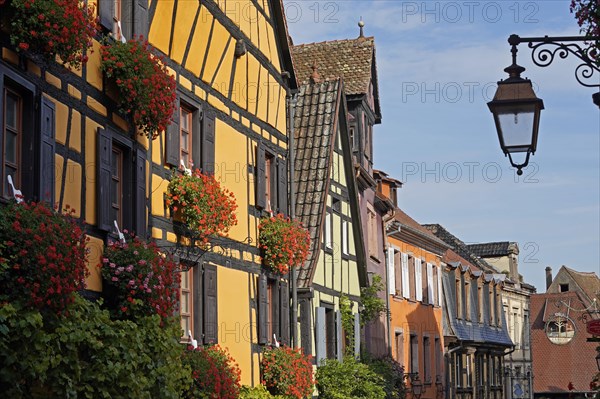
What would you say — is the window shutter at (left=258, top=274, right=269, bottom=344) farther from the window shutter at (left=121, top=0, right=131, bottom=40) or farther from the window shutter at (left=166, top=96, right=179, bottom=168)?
the window shutter at (left=121, top=0, right=131, bottom=40)

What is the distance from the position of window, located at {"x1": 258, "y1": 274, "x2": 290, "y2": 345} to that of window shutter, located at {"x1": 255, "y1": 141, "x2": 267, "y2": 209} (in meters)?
1.30

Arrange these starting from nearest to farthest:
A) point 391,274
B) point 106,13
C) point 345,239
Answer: point 106,13 < point 345,239 < point 391,274

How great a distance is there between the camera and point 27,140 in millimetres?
11664

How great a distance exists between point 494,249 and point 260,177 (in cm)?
3985

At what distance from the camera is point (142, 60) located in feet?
45.2

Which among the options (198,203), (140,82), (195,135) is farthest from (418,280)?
(140,82)

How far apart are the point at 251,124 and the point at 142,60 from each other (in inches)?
262

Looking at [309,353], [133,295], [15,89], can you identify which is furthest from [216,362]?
[309,353]

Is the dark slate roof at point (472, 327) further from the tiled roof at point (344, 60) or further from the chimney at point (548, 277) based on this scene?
the chimney at point (548, 277)

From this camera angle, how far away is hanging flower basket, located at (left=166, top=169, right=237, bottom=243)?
16188 millimetres

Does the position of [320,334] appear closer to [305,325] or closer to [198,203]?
[305,325]

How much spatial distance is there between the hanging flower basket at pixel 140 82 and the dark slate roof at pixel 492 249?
149 ft

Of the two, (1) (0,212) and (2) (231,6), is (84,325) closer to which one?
(1) (0,212)

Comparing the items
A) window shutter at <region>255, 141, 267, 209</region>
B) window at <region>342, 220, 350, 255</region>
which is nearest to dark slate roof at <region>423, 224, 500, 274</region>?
window at <region>342, 220, 350, 255</region>
